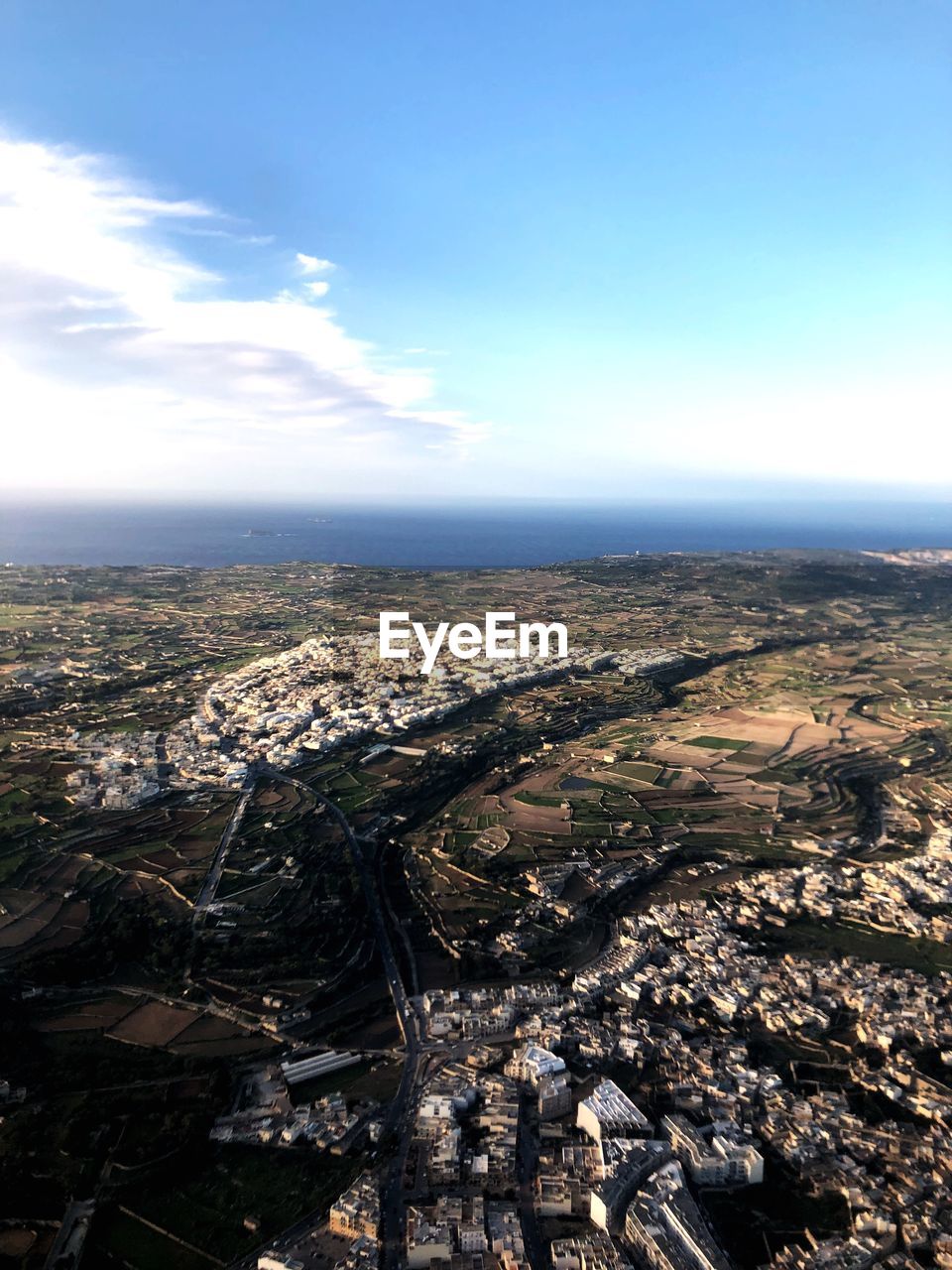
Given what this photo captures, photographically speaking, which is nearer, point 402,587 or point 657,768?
point 657,768

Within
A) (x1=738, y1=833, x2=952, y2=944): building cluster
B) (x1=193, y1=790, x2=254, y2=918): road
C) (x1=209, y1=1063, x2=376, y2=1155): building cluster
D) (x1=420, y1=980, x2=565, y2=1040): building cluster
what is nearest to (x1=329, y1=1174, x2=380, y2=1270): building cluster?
(x1=209, y1=1063, x2=376, y2=1155): building cluster

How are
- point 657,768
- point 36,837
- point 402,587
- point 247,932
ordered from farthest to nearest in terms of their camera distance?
1. point 402,587
2. point 657,768
3. point 36,837
4. point 247,932

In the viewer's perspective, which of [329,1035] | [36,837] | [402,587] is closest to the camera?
[329,1035]

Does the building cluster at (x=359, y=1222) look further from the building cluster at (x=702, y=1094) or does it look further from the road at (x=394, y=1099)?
the building cluster at (x=702, y=1094)

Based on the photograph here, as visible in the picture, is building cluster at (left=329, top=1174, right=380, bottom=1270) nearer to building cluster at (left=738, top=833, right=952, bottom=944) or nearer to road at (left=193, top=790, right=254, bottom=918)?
road at (left=193, top=790, right=254, bottom=918)

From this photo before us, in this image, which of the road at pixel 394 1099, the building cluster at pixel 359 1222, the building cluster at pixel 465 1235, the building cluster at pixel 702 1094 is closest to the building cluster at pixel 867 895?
the building cluster at pixel 702 1094

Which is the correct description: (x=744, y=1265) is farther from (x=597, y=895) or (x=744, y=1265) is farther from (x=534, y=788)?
(x=534, y=788)

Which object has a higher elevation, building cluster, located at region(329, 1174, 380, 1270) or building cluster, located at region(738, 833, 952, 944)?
building cluster, located at region(329, 1174, 380, 1270)

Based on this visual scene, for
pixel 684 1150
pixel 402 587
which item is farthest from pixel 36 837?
pixel 402 587

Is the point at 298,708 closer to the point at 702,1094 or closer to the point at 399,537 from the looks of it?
the point at 702,1094
